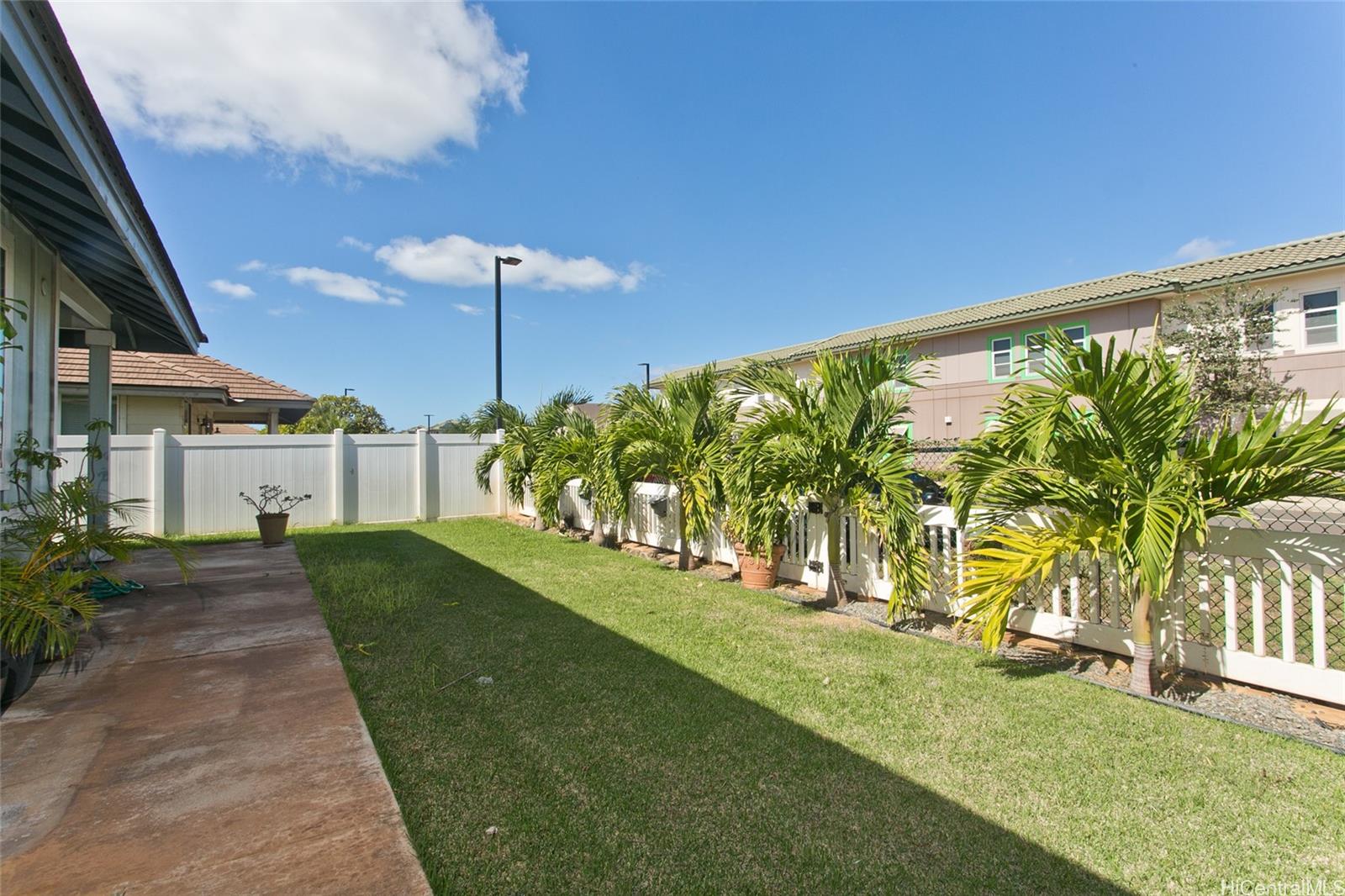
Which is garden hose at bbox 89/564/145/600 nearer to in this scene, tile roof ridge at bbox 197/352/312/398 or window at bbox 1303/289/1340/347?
tile roof ridge at bbox 197/352/312/398

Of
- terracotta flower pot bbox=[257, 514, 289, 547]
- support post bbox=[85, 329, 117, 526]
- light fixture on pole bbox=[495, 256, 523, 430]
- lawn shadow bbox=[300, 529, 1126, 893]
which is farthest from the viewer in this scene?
light fixture on pole bbox=[495, 256, 523, 430]

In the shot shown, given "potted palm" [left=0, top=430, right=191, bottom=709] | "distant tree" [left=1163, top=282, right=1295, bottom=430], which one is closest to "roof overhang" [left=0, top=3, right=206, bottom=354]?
"potted palm" [left=0, top=430, right=191, bottom=709]

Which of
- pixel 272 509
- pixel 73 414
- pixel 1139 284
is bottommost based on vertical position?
pixel 272 509

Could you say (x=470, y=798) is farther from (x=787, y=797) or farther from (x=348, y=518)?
(x=348, y=518)

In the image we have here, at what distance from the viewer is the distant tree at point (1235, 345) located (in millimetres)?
12898

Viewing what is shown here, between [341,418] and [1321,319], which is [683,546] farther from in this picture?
[341,418]

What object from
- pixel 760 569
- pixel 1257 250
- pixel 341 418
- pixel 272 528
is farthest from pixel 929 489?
pixel 341 418

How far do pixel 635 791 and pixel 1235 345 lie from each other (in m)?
16.9

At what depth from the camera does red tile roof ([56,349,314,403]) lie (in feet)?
37.6

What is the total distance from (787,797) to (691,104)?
11.4 metres

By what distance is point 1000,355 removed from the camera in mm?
17875

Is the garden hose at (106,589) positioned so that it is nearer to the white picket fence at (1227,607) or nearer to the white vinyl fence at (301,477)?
the white vinyl fence at (301,477)

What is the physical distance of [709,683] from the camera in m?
3.66

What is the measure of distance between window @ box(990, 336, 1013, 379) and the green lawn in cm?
1577
